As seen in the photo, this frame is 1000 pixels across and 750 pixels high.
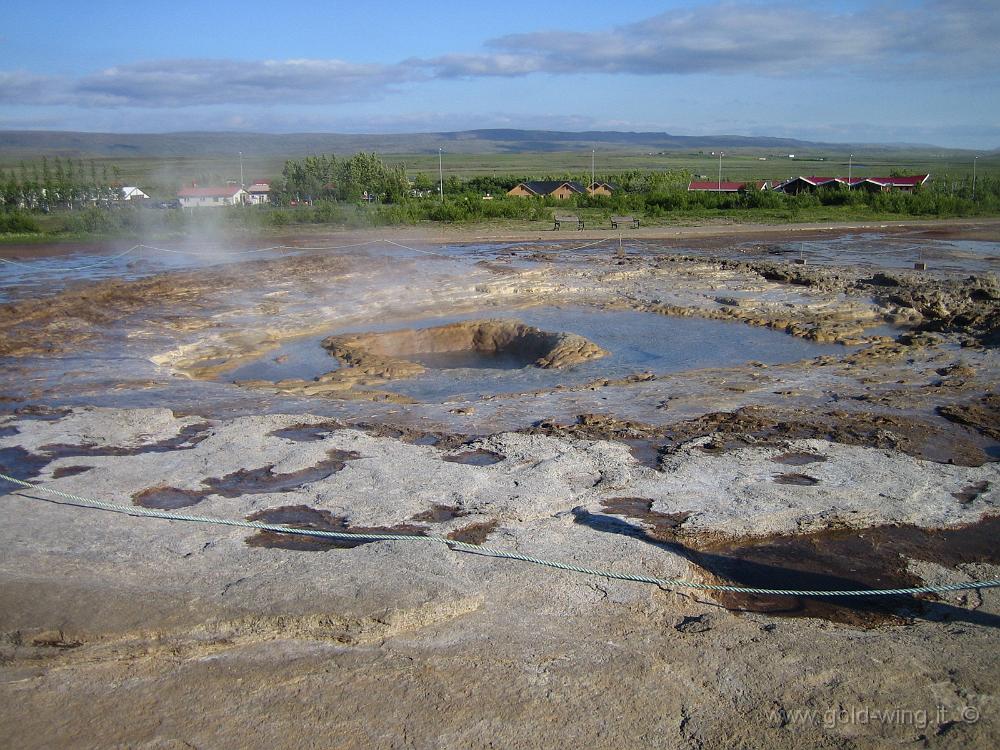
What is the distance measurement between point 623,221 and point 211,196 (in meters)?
15.4

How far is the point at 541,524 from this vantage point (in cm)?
552

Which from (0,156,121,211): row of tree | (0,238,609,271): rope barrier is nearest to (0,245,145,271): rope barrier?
(0,238,609,271): rope barrier

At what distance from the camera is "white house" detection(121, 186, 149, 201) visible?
33537mm

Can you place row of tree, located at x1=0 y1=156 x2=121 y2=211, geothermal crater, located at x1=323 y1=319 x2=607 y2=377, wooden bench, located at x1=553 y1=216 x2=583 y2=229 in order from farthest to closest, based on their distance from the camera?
row of tree, located at x1=0 y1=156 x2=121 y2=211
wooden bench, located at x1=553 y1=216 x2=583 y2=229
geothermal crater, located at x1=323 y1=319 x2=607 y2=377

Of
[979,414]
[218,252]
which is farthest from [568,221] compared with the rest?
[979,414]

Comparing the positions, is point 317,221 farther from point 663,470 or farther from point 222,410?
point 663,470

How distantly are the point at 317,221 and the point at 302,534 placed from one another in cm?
2771

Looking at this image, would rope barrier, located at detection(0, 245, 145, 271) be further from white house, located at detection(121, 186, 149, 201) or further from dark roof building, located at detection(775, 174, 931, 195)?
dark roof building, located at detection(775, 174, 931, 195)

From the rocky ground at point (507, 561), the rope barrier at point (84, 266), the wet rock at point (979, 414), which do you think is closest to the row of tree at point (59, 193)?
the rope barrier at point (84, 266)

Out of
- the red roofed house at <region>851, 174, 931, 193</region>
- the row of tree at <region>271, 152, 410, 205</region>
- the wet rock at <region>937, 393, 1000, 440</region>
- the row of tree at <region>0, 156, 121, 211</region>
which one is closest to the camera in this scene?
the wet rock at <region>937, 393, 1000, 440</region>

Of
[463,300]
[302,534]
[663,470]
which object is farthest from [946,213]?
[302,534]

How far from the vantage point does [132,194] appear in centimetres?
3453

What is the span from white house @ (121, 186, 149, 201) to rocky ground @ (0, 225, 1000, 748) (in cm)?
2478

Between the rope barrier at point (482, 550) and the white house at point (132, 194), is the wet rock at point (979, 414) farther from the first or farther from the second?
the white house at point (132, 194)
